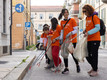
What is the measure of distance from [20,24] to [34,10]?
52.5m

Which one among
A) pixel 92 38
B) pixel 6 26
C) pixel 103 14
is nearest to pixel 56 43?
pixel 92 38

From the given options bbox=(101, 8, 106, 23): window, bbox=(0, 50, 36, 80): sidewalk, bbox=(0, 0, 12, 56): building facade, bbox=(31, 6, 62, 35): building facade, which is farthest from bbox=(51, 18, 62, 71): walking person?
bbox=(31, 6, 62, 35): building facade

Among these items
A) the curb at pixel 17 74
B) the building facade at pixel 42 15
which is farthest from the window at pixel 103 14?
the building facade at pixel 42 15

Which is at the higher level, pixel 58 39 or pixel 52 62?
pixel 58 39

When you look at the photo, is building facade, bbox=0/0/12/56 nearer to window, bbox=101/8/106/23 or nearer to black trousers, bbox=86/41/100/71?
black trousers, bbox=86/41/100/71

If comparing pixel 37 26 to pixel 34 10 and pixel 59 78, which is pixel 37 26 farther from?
pixel 59 78

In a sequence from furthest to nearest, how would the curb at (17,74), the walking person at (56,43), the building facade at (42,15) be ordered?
the building facade at (42,15)
the walking person at (56,43)
the curb at (17,74)

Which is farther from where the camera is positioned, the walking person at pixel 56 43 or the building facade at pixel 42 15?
the building facade at pixel 42 15

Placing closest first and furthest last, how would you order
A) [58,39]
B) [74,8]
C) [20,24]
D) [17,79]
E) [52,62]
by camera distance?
[17,79]
[58,39]
[52,62]
[20,24]
[74,8]

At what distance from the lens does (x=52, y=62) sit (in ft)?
24.2

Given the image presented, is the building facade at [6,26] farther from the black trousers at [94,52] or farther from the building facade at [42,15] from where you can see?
the building facade at [42,15]

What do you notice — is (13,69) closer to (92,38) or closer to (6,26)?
(92,38)

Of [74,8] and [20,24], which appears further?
[74,8]

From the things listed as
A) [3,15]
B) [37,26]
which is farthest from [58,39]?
[37,26]
